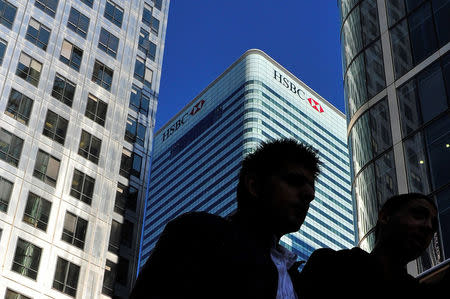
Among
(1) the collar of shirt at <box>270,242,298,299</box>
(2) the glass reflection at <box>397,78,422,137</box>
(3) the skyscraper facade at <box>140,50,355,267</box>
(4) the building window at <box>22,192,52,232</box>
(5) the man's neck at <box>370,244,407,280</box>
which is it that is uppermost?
(3) the skyscraper facade at <box>140,50,355,267</box>

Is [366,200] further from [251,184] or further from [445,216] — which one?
[251,184]

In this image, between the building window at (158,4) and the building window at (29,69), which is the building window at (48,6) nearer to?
the building window at (29,69)

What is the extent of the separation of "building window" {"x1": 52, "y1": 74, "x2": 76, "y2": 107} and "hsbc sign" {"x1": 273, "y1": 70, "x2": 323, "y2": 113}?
105 m

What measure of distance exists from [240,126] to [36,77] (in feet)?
306

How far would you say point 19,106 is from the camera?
39219 mm

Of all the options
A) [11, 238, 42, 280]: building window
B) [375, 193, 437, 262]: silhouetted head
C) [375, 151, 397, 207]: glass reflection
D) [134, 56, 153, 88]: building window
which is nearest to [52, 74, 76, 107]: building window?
[134, 56, 153, 88]: building window

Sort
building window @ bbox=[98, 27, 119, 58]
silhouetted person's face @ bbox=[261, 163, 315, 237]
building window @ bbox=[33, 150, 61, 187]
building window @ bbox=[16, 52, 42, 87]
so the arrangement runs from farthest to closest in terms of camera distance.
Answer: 1. building window @ bbox=[98, 27, 119, 58]
2. building window @ bbox=[16, 52, 42, 87]
3. building window @ bbox=[33, 150, 61, 187]
4. silhouetted person's face @ bbox=[261, 163, 315, 237]

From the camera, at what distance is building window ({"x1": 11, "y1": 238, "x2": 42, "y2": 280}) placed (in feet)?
113

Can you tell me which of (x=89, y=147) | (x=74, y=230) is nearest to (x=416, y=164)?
(x=74, y=230)

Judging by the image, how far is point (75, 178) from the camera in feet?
132

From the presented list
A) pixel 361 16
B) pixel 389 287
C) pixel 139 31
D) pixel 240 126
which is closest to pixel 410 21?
pixel 361 16

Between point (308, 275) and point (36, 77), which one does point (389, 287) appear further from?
point (36, 77)

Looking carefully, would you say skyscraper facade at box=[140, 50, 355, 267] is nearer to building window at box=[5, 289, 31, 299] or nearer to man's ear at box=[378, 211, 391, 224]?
building window at box=[5, 289, 31, 299]

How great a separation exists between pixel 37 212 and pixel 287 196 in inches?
1403
